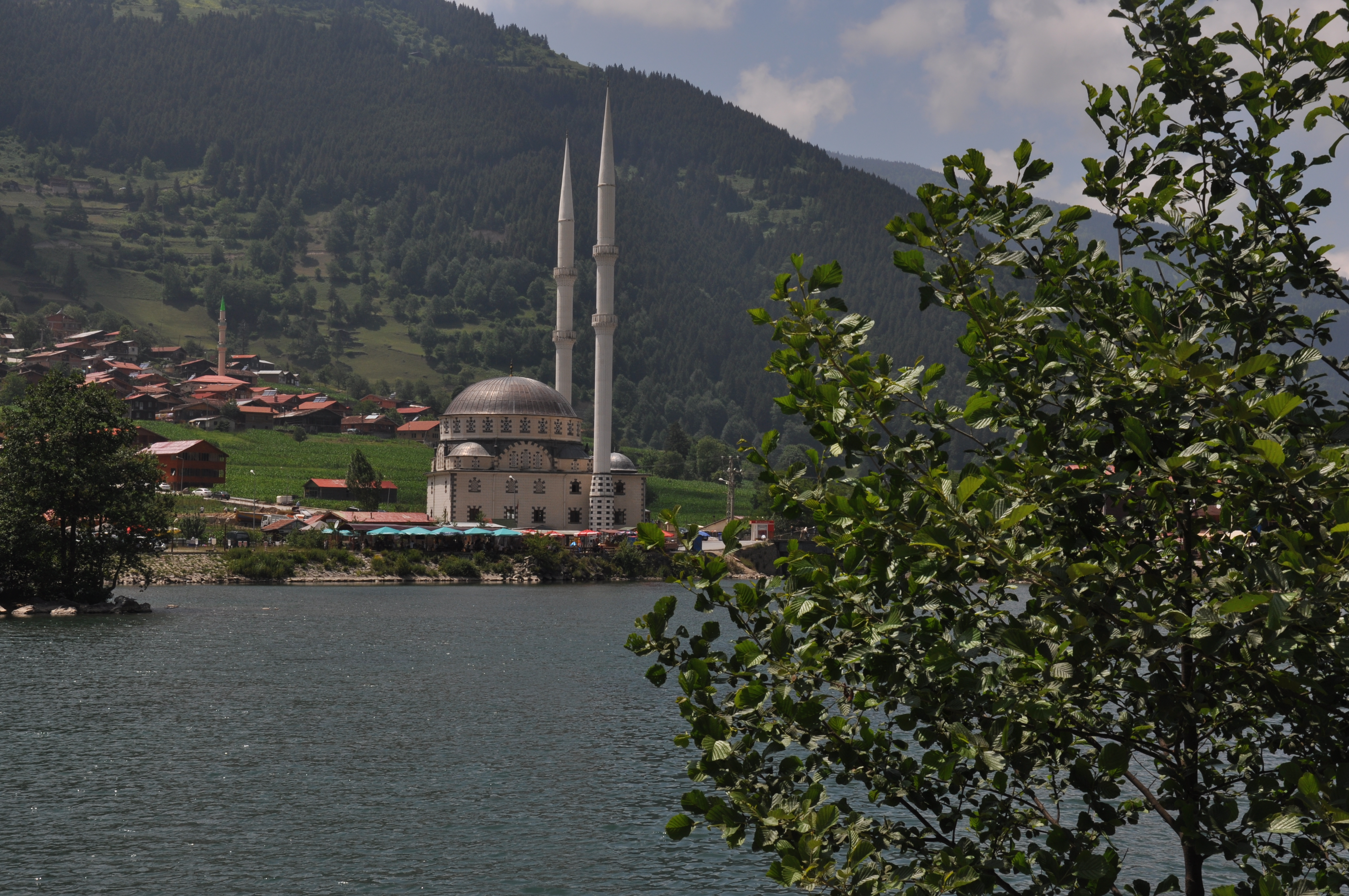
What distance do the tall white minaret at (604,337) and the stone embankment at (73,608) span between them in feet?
141

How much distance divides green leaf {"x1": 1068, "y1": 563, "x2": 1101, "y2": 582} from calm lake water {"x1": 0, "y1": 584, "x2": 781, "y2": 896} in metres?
10.6

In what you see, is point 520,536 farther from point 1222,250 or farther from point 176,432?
Result: point 1222,250

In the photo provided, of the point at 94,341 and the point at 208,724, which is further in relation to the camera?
the point at 94,341

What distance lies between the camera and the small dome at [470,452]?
9575 cm

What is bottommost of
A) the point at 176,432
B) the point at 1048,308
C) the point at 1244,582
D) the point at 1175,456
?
the point at 1244,582

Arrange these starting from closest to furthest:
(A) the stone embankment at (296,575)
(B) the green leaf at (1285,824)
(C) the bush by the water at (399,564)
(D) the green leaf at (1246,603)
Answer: (D) the green leaf at (1246,603) → (B) the green leaf at (1285,824) → (A) the stone embankment at (296,575) → (C) the bush by the water at (399,564)

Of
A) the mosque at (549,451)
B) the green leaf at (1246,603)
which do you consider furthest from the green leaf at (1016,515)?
the mosque at (549,451)

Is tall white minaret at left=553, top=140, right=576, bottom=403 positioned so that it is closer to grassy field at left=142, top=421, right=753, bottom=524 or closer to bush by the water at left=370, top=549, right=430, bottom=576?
grassy field at left=142, top=421, right=753, bottom=524

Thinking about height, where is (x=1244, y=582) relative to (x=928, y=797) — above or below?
above

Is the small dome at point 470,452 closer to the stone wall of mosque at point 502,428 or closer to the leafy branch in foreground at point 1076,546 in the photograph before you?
the stone wall of mosque at point 502,428

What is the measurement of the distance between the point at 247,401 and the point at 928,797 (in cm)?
13459

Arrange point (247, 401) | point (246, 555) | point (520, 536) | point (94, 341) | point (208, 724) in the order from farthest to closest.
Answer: point (94, 341) < point (247, 401) < point (520, 536) < point (246, 555) < point (208, 724)

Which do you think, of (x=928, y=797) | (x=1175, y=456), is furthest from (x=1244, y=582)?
(x=928, y=797)

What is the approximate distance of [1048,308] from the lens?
516 centimetres
